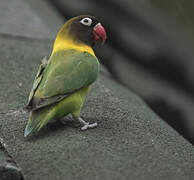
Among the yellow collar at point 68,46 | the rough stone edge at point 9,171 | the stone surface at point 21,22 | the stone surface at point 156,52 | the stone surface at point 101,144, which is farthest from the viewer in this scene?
the stone surface at point 156,52

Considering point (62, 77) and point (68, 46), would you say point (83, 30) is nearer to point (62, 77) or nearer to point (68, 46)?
point (68, 46)

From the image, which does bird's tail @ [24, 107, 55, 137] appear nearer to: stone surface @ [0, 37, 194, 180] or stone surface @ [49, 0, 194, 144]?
stone surface @ [0, 37, 194, 180]

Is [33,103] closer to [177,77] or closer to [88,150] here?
[88,150]

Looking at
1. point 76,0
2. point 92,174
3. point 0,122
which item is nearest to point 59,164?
point 92,174

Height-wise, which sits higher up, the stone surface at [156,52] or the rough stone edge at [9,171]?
the rough stone edge at [9,171]

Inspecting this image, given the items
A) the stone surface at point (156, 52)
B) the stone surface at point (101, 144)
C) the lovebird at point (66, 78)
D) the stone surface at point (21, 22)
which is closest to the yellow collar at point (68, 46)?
the lovebird at point (66, 78)

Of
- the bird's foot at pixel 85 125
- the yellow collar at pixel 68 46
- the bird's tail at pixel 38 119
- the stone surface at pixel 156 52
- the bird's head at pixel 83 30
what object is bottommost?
the stone surface at pixel 156 52

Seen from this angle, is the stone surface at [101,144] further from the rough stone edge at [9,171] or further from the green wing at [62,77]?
the green wing at [62,77]
